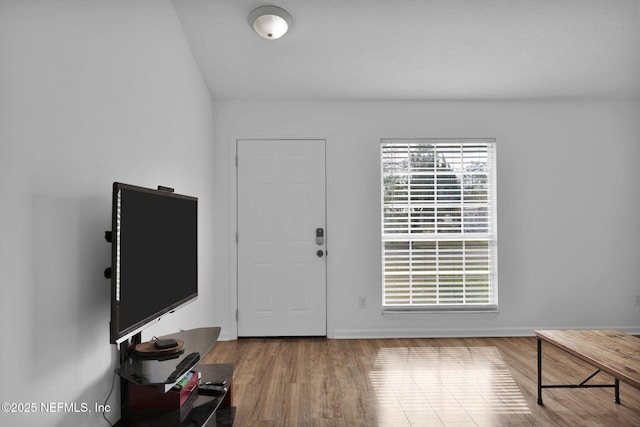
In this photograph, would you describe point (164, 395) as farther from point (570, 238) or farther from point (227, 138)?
point (570, 238)

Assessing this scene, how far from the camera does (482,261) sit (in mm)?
4074

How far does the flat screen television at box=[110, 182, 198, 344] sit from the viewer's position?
1.53 metres

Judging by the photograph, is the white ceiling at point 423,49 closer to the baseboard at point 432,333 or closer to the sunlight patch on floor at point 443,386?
the baseboard at point 432,333

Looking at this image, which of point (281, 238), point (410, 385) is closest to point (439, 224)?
point (281, 238)

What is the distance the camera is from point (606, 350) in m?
2.21

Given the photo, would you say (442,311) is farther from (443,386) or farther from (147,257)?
(147,257)

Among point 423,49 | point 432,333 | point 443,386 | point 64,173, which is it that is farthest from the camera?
point 432,333

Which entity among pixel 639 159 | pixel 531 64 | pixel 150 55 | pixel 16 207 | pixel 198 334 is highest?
pixel 531 64

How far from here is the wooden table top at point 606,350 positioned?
188 centimetres

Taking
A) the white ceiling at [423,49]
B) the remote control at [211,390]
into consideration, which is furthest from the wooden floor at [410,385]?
the white ceiling at [423,49]

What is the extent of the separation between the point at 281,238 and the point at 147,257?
2279 mm

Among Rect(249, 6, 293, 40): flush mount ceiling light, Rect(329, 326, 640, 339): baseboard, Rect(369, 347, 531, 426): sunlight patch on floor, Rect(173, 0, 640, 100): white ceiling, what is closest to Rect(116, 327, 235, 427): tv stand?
Rect(369, 347, 531, 426): sunlight patch on floor

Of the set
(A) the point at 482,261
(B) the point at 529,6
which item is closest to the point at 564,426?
(A) the point at 482,261

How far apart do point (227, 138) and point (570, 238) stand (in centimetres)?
374
